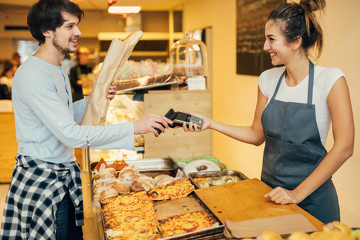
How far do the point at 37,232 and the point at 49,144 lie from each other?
1.49 ft

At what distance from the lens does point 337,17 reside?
2863mm

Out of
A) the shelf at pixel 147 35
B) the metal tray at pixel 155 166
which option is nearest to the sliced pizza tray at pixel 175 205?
the metal tray at pixel 155 166

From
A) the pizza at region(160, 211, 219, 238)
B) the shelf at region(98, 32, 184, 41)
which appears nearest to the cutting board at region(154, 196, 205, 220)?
Result: the pizza at region(160, 211, 219, 238)

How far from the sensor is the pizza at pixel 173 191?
71.1 inches

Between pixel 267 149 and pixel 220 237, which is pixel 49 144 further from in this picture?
pixel 267 149

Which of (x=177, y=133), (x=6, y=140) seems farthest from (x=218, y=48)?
(x=6, y=140)

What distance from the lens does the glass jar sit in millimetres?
3037

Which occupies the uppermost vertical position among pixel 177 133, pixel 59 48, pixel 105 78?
pixel 59 48

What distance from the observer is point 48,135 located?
5.95 feet

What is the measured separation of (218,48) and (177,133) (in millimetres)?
3143

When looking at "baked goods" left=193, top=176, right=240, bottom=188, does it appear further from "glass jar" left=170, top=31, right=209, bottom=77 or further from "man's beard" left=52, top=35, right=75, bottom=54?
"glass jar" left=170, top=31, right=209, bottom=77

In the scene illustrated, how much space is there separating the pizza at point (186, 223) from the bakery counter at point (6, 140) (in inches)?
162

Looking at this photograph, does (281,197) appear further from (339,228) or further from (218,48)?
(218,48)

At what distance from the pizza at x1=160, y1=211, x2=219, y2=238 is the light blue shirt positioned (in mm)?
455
